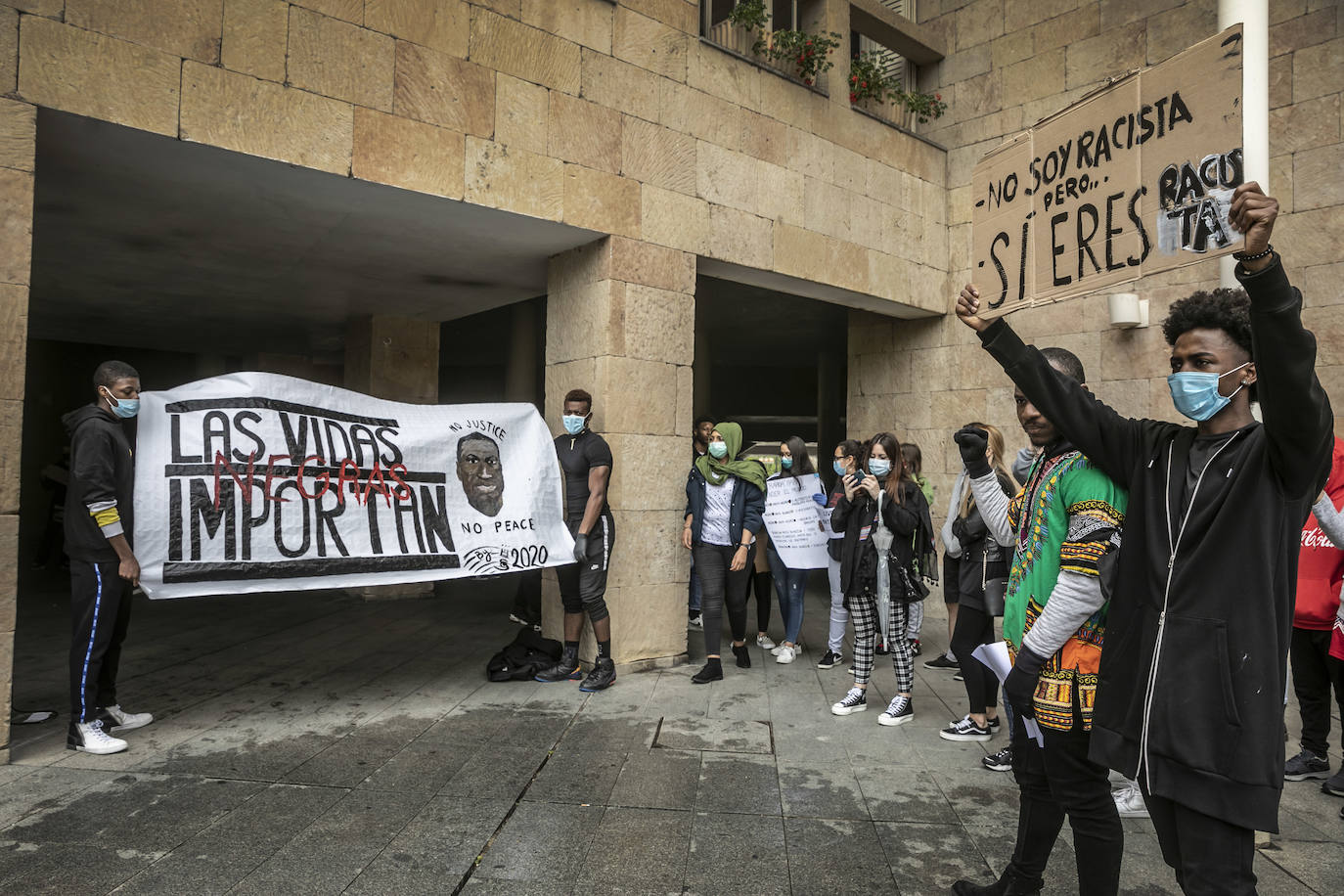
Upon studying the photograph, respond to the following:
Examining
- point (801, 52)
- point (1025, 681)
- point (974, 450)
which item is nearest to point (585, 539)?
point (974, 450)

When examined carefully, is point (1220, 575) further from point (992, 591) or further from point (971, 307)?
point (992, 591)

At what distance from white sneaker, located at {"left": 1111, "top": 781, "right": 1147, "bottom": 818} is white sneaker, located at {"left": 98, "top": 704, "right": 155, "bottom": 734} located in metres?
4.93

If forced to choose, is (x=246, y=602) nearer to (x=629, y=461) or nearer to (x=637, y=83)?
(x=629, y=461)

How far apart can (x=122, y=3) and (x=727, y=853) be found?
4.98 m

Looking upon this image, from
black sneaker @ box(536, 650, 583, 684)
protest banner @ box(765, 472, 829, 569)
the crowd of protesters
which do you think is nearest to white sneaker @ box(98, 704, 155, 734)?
black sneaker @ box(536, 650, 583, 684)

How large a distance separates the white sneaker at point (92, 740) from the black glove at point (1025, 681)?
13.6 ft

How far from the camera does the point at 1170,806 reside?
6.46 ft

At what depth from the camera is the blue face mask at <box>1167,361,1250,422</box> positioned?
197 cm

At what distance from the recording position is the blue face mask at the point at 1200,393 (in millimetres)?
1973

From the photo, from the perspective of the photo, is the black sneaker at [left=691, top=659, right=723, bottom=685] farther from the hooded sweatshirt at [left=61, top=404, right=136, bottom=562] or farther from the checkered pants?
the hooded sweatshirt at [left=61, top=404, right=136, bottom=562]

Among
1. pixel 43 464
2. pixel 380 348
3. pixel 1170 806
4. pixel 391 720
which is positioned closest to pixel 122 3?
pixel 391 720

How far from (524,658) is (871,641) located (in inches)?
92.8

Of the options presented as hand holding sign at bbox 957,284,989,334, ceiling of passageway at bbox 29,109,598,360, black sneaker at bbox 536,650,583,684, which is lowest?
black sneaker at bbox 536,650,583,684

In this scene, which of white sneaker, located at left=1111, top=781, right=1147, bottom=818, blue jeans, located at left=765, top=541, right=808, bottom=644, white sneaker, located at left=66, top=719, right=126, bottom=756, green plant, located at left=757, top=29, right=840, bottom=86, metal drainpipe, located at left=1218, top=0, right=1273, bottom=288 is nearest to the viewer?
metal drainpipe, located at left=1218, top=0, right=1273, bottom=288
